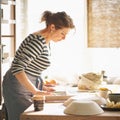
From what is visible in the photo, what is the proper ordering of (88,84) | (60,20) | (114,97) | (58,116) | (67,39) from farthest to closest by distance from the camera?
(67,39)
(88,84)
(60,20)
(114,97)
(58,116)

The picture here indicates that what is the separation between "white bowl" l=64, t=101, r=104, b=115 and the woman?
469 mm

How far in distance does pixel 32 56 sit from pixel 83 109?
625 mm

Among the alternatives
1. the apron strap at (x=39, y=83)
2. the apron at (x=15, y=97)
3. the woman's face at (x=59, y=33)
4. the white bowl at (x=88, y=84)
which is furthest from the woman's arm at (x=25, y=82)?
the white bowl at (x=88, y=84)

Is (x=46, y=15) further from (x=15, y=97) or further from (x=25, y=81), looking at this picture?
(x=15, y=97)

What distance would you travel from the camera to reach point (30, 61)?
2.35 meters

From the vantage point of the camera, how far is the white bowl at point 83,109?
1859mm

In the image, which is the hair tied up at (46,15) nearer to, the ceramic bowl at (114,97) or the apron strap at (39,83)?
the apron strap at (39,83)

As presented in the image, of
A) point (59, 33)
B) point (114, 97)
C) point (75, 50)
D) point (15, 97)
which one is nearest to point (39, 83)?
point (15, 97)

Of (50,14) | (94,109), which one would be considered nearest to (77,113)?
(94,109)

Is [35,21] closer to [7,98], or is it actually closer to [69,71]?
[69,71]

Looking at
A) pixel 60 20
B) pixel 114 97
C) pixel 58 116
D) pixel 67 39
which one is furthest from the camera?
pixel 67 39

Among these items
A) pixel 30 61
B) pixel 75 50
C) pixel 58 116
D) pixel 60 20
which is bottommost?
pixel 58 116

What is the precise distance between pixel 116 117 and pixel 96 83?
96 cm

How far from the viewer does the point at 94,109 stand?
1.88 meters
